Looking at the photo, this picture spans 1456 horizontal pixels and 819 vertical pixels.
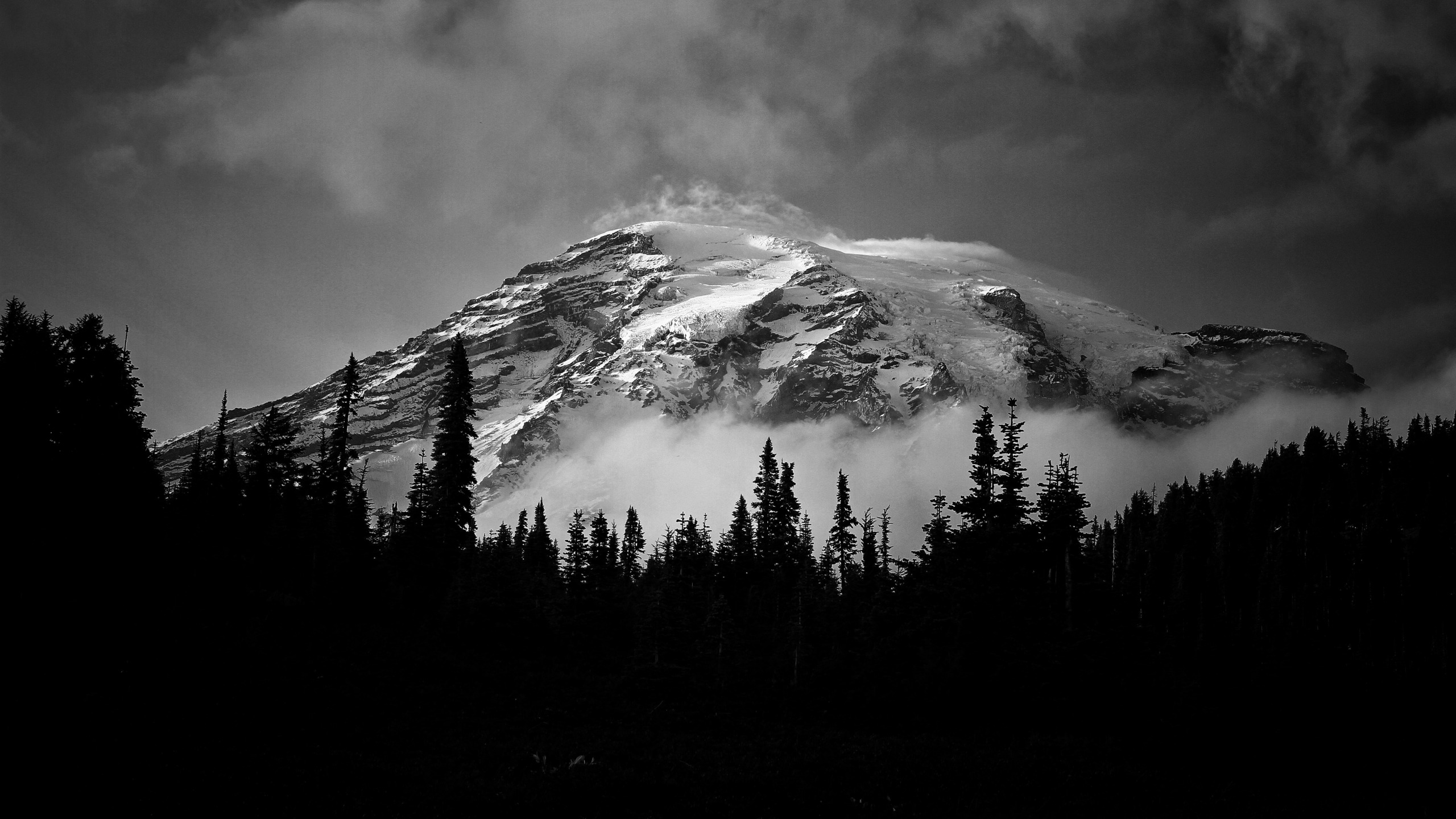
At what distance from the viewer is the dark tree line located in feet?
98.3

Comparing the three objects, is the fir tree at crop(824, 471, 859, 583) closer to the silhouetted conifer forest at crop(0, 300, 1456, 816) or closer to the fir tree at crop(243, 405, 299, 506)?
the silhouetted conifer forest at crop(0, 300, 1456, 816)

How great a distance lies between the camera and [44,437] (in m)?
28.5

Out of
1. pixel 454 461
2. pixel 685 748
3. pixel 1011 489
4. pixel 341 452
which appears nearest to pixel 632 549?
pixel 341 452

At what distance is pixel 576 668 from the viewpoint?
42.4 m

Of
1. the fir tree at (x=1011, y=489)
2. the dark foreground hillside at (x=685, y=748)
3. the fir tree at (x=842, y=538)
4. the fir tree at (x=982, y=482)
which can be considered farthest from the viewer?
the fir tree at (x=842, y=538)

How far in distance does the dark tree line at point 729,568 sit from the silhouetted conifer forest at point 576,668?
0.20 metres

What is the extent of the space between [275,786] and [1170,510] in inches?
4299

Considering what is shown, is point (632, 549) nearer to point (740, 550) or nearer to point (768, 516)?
point (768, 516)

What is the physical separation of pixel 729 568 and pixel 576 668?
93.4ft

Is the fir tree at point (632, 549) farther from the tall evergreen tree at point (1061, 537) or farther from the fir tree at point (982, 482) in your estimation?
the tall evergreen tree at point (1061, 537)

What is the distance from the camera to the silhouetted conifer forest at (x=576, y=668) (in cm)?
1923

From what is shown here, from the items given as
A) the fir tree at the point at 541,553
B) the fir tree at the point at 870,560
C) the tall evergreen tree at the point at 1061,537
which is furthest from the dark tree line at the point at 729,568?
the fir tree at the point at 541,553

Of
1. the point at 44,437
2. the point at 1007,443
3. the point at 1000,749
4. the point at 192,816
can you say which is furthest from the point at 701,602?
the point at 192,816

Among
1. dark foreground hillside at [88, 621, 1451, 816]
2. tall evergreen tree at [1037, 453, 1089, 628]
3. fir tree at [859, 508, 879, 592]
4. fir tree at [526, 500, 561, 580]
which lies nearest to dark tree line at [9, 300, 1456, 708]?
tall evergreen tree at [1037, 453, 1089, 628]
